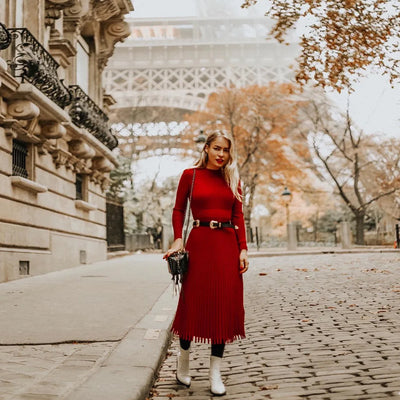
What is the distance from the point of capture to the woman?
3.61 meters

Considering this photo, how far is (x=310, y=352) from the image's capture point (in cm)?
462

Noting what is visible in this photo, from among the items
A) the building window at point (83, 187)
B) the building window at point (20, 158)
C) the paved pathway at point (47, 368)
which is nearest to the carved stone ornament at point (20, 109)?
the building window at point (20, 158)

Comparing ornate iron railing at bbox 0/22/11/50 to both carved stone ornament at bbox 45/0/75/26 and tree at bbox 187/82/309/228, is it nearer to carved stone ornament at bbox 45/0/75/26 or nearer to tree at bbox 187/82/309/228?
carved stone ornament at bbox 45/0/75/26

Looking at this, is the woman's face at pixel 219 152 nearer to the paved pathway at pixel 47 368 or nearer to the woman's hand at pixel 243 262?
the woman's hand at pixel 243 262

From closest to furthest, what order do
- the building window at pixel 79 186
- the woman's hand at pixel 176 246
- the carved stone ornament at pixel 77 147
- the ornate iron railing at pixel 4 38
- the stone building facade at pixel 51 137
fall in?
1. the woman's hand at pixel 176 246
2. the ornate iron railing at pixel 4 38
3. the stone building facade at pixel 51 137
4. the carved stone ornament at pixel 77 147
5. the building window at pixel 79 186

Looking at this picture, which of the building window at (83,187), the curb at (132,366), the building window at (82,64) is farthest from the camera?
the building window at (82,64)

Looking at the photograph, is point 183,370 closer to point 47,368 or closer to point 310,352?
point 47,368

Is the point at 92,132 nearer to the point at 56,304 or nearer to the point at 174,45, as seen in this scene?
the point at 56,304

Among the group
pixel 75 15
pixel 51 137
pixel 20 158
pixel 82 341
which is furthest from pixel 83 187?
pixel 82 341

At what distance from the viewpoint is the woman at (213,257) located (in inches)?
142

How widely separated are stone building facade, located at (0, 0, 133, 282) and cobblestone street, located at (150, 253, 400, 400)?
17.3 ft

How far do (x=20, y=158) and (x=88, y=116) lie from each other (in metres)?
4.31

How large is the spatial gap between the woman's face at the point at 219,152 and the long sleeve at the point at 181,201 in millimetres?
183

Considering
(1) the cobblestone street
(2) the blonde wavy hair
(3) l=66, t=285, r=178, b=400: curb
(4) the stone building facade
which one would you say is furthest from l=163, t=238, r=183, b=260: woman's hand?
(4) the stone building facade
